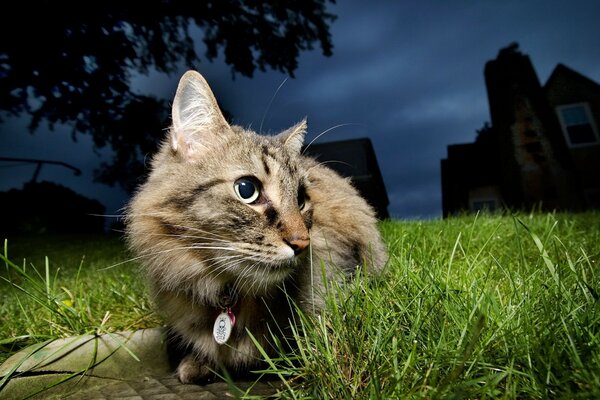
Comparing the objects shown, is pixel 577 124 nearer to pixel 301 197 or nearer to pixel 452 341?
pixel 301 197

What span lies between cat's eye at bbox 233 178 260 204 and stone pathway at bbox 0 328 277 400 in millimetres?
833

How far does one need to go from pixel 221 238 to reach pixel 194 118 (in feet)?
2.51

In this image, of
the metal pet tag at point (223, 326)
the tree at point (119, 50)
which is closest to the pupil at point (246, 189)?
the metal pet tag at point (223, 326)

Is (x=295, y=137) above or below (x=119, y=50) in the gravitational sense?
below

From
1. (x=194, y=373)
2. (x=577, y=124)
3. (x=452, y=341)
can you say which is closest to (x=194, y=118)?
(x=194, y=373)

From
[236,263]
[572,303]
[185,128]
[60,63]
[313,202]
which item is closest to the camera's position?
[572,303]

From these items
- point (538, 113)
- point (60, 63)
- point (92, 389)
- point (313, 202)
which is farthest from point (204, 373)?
point (538, 113)

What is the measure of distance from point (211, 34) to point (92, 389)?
29.8 ft

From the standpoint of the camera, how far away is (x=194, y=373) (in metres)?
1.93

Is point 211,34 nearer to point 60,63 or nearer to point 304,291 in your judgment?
point 60,63

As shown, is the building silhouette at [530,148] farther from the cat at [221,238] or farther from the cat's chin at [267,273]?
the cat's chin at [267,273]

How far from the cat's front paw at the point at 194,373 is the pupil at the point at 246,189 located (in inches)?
35.1

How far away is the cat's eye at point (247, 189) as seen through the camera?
1838 millimetres

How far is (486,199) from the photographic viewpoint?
19.1 m
